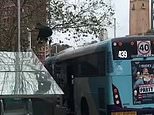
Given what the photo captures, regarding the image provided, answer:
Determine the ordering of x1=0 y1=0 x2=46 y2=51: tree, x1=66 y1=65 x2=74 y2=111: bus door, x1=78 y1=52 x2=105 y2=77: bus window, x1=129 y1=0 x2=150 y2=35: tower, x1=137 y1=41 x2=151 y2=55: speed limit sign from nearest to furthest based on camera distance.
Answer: x1=137 y1=41 x2=151 y2=55: speed limit sign
x1=78 y1=52 x2=105 y2=77: bus window
x1=66 y1=65 x2=74 y2=111: bus door
x1=0 y1=0 x2=46 y2=51: tree
x1=129 y1=0 x2=150 y2=35: tower

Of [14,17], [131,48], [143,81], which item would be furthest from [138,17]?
[143,81]

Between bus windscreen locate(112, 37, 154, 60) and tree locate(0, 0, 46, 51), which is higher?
tree locate(0, 0, 46, 51)

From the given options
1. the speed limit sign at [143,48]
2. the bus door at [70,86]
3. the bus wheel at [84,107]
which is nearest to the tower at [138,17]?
the bus door at [70,86]

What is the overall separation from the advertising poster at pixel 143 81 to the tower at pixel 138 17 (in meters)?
32.6

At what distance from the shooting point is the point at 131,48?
547 inches

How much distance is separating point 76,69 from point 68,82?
5.06 feet

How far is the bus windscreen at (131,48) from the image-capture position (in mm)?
13781

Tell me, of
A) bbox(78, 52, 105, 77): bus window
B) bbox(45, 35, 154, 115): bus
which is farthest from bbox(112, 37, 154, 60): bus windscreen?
bbox(78, 52, 105, 77): bus window

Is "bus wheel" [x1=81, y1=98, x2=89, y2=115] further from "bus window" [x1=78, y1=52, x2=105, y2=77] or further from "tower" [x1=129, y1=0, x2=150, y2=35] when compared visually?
"tower" [x1=129, y1=0, x2=150, y2=35]

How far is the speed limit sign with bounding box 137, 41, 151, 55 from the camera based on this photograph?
1393 centimetres

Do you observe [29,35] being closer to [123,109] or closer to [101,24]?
[101,24]

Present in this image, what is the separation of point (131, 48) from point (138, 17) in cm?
3354

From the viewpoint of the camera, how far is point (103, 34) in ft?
80.0

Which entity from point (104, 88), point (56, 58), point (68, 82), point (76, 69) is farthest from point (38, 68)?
point (56, 58)
